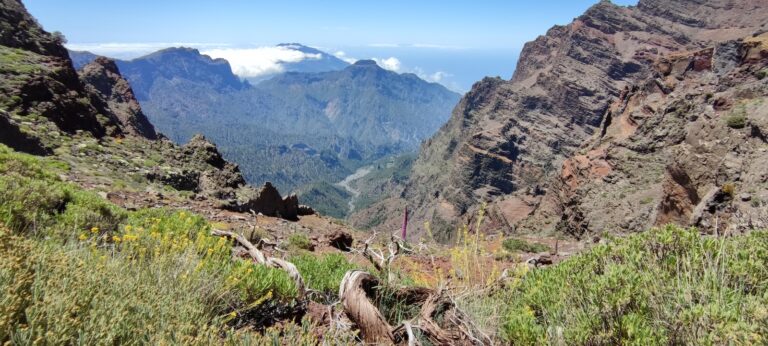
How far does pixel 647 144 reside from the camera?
1449 inches

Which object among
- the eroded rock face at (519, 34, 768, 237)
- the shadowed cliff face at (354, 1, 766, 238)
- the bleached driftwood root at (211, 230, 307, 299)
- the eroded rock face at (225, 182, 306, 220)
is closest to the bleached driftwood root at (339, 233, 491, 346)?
the bleached driftwood root at (211, 230, 307, 299)

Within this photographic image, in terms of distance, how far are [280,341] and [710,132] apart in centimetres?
2312

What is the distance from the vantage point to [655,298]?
13.8 feet

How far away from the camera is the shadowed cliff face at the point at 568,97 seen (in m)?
132

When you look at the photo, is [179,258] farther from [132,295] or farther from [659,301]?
[659,301]

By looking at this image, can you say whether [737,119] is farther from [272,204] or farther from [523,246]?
[272,204]

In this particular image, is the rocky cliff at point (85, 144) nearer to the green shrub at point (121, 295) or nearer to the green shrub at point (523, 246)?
the green shrub at point (523, 246)

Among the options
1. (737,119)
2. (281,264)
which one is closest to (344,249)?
(281,264)

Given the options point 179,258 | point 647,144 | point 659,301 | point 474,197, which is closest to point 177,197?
point 179,258

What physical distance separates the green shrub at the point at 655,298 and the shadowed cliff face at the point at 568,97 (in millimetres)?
115699

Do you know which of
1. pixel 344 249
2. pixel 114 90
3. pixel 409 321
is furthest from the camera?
pixel 114 90

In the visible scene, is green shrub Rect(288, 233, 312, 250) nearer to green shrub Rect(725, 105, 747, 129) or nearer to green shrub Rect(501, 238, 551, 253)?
green shrub Rect(501, 238, 551, 253)

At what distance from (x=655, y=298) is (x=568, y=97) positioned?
158406 millimetres

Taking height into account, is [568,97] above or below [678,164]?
below
